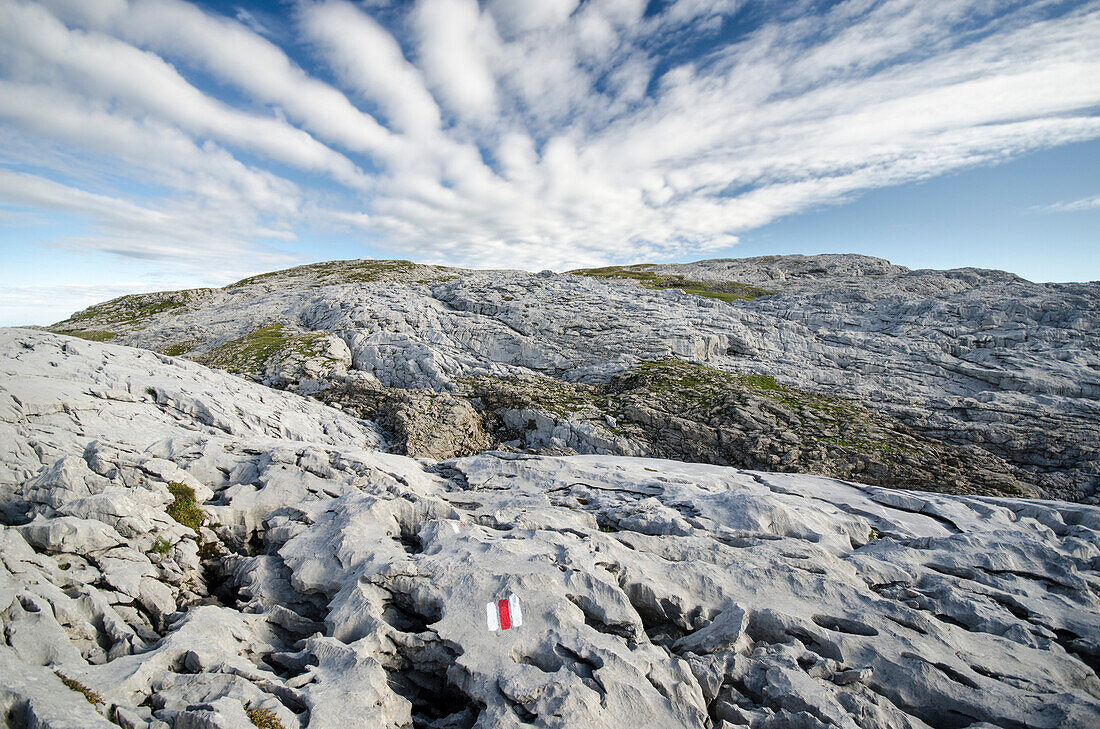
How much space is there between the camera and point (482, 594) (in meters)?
11.4

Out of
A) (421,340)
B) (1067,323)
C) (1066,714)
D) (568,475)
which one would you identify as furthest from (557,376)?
(1067,323)

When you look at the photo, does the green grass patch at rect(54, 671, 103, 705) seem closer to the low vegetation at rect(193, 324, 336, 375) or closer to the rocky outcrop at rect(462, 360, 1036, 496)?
the rocky outcrop at rect(462, 360, 1036, 496)

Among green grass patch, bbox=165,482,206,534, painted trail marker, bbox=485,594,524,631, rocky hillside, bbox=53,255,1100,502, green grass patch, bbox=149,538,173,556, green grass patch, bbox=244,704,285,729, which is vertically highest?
rocky hillside, bbox=53,255,1100,502

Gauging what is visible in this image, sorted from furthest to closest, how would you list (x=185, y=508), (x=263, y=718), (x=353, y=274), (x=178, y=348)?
1. (x=353, y=274)
2. (x=178, y=348)
3. (x=185, y=508)
4. (x=263, y=718)

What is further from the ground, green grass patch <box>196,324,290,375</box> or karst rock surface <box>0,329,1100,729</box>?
green grass patch <box>196,324,290,375</box>

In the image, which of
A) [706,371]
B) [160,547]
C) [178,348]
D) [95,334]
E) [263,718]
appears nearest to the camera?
[263,718]

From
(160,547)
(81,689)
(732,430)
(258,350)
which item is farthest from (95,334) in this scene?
(732,430)

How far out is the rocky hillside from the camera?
29.8m

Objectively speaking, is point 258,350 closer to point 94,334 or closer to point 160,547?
point 160,547

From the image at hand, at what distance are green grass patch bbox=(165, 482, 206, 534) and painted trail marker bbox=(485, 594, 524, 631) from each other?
403 inches

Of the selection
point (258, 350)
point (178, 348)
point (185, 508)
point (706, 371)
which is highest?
point (178, 348)

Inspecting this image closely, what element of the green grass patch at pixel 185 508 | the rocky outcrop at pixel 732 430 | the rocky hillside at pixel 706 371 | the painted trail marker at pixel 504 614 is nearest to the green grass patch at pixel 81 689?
the green grass patch at pixel 185 508

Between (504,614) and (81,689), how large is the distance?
811cm

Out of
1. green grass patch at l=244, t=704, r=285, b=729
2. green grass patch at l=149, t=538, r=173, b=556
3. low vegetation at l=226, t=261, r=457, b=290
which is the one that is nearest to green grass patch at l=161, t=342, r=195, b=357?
low vegetation at l=226, t=261, r=457, b=290
